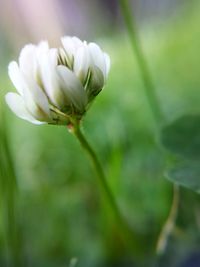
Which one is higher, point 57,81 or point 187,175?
point 57,81

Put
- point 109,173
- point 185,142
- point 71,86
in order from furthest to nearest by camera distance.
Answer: point 109,173, point 185,142, point 71,86

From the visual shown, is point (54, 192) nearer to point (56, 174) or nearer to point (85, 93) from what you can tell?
point (56, 174)

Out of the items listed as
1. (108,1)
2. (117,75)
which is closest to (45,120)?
(117,75)

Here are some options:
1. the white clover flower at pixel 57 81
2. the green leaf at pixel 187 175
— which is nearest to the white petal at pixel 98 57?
the white clover flower at pixel 57 81

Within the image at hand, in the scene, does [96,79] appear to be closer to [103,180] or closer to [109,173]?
[103,180]

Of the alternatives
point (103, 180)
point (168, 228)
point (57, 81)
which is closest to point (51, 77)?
point (57, 81)

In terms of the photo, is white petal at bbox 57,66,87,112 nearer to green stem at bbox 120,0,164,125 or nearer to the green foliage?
the green foliage

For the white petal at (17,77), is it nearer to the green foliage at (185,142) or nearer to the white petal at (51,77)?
the white petal at (51,77)
